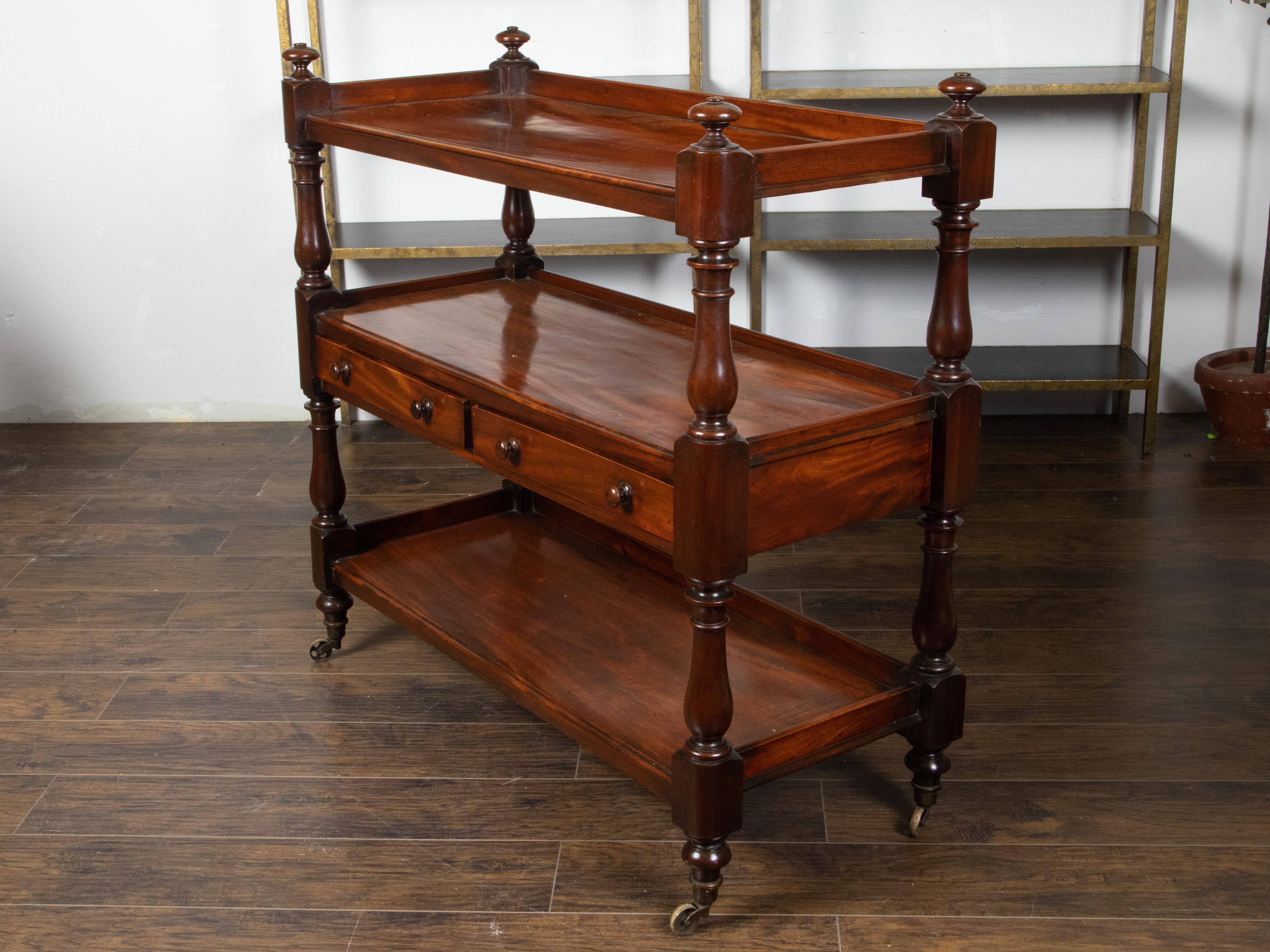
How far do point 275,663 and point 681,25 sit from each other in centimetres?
257

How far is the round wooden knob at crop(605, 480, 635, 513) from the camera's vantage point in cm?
227

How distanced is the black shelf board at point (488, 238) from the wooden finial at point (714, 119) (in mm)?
2438

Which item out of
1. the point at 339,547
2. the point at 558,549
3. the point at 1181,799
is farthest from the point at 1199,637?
the point at 339,547

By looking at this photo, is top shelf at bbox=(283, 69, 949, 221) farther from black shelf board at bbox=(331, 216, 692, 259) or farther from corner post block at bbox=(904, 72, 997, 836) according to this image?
black shelf board at bbox=(331, 216, 692, 259)

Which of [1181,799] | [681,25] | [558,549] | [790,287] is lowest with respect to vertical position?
[1181,799]

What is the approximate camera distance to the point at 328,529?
10.8 ft

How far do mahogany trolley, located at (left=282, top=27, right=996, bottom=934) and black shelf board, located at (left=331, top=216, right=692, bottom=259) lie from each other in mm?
1006

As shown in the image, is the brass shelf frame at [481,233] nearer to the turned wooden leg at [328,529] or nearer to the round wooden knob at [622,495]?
the turned wooden leg at [328,529]

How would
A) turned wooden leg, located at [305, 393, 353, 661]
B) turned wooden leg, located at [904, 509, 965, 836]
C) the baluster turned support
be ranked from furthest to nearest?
the baluster turned support → turned wooden leg, located at [305, 393, 353, 661] → turned wooden leg, located at [904, 509, 965, 836]

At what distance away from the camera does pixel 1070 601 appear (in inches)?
139

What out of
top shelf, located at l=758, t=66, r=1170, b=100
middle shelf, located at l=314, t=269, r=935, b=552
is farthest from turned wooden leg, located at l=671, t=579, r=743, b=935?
top shelf, located at l=758, t=66, r=1170, b=100

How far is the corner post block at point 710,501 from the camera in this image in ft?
6.41

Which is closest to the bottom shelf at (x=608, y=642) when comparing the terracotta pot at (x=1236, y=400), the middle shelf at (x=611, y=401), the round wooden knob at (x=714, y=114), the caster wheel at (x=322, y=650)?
the caster wheel at (x=322, y=650)

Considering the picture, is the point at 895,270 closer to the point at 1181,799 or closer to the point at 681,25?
the point at 681,25
